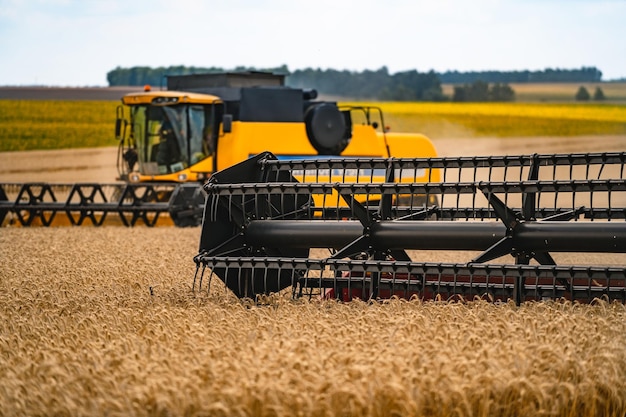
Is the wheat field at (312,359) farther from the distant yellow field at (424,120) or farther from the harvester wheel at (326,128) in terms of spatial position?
the distant yellow field at (424,120)

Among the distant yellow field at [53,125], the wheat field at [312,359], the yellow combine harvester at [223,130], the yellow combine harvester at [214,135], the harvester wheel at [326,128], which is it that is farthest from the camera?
the distant yellow field at [53,125]

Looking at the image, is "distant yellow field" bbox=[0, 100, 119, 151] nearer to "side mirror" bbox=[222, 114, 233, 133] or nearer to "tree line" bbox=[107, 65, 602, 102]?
"tree line" bbox=[107, 65, 602, 102]

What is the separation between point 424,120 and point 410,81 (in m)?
3.64

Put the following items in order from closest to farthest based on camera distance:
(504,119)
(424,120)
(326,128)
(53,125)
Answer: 1. (326,128)
2. (53,125)
3. (424,120)
4. (504,119)

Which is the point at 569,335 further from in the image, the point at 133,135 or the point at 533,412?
the point at 133,135

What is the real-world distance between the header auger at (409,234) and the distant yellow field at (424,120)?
26787mm

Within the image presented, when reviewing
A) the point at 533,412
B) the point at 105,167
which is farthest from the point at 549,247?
the point at 105,167

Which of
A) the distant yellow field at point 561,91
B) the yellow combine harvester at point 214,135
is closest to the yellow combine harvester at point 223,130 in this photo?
the yellow combine harvester at point 214,135

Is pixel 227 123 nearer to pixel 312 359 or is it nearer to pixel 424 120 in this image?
pixel 312 359

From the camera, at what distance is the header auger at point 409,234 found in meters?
5.89

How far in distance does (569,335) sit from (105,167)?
87.0 feet

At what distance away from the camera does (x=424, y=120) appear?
3916cm

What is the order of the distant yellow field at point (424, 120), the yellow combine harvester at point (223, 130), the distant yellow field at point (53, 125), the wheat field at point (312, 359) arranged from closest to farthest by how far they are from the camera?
1. the wheat field at point (312, 359)
2. the yellow combine harvester at point (223, 130)
3. the distant yellow field at point (53, 125)
4. the distant yellow field at point (424, 120)

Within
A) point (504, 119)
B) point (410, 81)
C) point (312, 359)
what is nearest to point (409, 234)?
point (312, 359)
